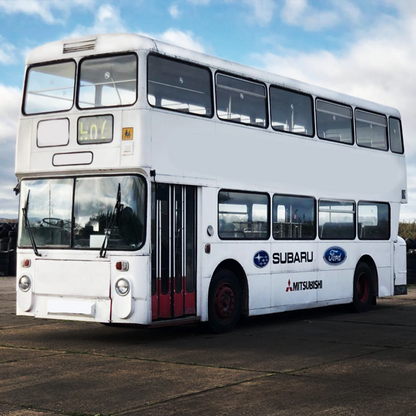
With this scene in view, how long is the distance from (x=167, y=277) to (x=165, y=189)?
1.31 meters

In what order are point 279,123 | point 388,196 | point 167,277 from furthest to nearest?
point 388,196
point 279,123
point 167,277

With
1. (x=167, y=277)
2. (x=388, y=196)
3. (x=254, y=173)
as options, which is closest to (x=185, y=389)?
(x=167, y=277)

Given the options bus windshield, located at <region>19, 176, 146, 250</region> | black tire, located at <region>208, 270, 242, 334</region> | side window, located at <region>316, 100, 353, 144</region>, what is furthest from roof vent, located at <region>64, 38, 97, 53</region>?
side window, located at <region>316, 100, 353, 144</region>

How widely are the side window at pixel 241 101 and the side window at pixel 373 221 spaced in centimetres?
401

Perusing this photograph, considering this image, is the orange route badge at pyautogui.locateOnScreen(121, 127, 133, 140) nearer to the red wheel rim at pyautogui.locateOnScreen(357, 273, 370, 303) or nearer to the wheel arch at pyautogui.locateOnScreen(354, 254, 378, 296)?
the wheel arch at pyautogui.locateOnScreen(354, 254, 378, 296)

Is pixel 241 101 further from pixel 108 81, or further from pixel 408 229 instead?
pixel 408 229

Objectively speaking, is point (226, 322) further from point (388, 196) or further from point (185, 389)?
A: point (388, 196)

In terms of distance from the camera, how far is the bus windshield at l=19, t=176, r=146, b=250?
1215cm

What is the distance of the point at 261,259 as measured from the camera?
14.7 m

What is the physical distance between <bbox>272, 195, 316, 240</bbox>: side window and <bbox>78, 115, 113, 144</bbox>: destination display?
3901 millimetres

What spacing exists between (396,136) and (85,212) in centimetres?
934

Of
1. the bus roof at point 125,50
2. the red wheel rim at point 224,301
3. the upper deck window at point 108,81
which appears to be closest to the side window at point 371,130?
the bus roof at point 125,50

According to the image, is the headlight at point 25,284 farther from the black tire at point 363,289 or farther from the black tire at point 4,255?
the black tire at point 4,255

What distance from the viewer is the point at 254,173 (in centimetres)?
1459
